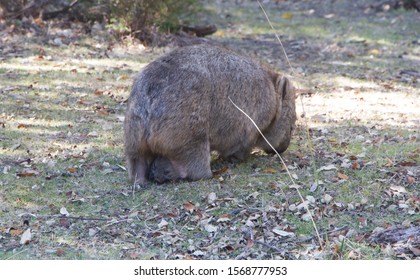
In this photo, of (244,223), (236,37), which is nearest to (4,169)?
(244,223)

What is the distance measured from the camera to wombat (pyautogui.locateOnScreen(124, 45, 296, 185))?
645 cm

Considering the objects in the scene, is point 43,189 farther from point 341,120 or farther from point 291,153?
point 341,120

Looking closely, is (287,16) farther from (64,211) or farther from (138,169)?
(64,211)

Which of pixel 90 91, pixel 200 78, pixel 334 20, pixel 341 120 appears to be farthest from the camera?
pixel 334 20

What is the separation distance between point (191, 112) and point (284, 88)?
60.3 inches

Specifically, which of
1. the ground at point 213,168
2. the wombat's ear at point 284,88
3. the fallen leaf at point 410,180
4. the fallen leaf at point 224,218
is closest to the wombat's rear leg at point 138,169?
the ground at point 213,168

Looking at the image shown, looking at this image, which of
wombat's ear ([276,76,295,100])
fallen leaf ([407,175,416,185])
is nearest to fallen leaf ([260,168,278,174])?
wombat's ear ([276,76,295,100])

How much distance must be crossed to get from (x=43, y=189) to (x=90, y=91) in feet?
10.4

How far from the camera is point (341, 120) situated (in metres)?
8.91

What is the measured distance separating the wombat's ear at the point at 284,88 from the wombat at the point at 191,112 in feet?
0.71

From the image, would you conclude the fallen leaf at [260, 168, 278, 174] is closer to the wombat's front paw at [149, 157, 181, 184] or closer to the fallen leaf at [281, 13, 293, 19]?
the wombat's front paw at [149, 157, 181, 184]

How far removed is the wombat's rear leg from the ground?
13 centimetres

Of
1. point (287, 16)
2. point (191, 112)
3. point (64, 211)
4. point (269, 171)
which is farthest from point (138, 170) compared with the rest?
point (287, 16)

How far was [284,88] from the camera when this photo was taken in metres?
7.69
